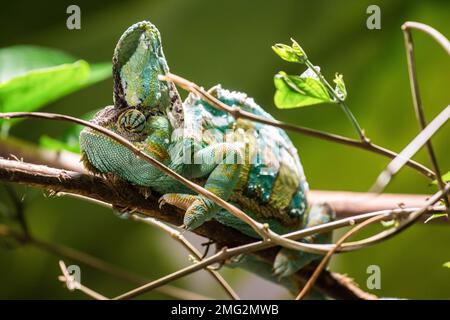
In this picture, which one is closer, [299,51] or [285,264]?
[299,51]

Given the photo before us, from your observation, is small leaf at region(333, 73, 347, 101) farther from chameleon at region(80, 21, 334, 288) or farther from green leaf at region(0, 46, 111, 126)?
green leaf at region(0, 46, 111, 126)

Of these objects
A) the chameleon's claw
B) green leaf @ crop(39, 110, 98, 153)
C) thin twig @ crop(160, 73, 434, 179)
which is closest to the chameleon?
the chameleon's claw

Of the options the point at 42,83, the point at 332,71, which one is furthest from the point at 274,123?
the point at 332,71

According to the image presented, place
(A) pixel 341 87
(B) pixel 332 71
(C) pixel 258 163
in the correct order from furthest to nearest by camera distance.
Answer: (B) pixel 332 71
(C) pixel 258 163
(A) pixel 341 87

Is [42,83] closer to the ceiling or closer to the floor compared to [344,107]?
closer to the ceiling

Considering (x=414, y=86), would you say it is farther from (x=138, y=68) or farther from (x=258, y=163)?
(x=258, y=163)
